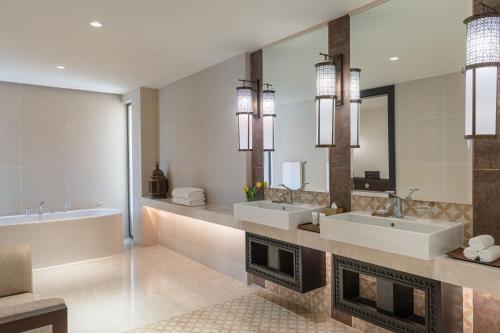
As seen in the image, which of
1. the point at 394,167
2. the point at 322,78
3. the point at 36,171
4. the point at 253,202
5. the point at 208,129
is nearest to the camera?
the point at 394,167

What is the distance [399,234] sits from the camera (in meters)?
2.05

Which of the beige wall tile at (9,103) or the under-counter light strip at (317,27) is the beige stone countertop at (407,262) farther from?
the beige wall tile at (9,103)

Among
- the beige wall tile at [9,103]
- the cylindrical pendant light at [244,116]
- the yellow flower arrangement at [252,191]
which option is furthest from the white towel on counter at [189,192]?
the beige wall tile at [9,103]

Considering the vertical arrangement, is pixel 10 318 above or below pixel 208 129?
below

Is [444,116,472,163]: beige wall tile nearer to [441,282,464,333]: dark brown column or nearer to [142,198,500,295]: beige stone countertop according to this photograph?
Result: [142,198,500,295]: beige stone countertop

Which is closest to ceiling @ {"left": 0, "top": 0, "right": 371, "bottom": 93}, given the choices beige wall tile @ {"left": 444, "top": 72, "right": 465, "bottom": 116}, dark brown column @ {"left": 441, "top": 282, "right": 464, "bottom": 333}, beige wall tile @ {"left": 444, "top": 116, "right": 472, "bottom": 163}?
beige wall tile @ {"left": 444, "top": 72, "right": 465, "bottom": 116}

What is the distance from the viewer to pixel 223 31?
10.8 feet

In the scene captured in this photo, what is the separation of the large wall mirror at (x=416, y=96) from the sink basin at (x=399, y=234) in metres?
0.24

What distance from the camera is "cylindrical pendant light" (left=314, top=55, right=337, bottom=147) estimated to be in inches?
114

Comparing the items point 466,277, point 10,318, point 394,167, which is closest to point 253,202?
point 394,167

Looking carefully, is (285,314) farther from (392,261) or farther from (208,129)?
(208,129)

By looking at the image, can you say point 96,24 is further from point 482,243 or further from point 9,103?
point 482,243

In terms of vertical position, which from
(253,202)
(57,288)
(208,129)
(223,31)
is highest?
(223,31)

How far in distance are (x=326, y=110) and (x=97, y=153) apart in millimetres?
4474
